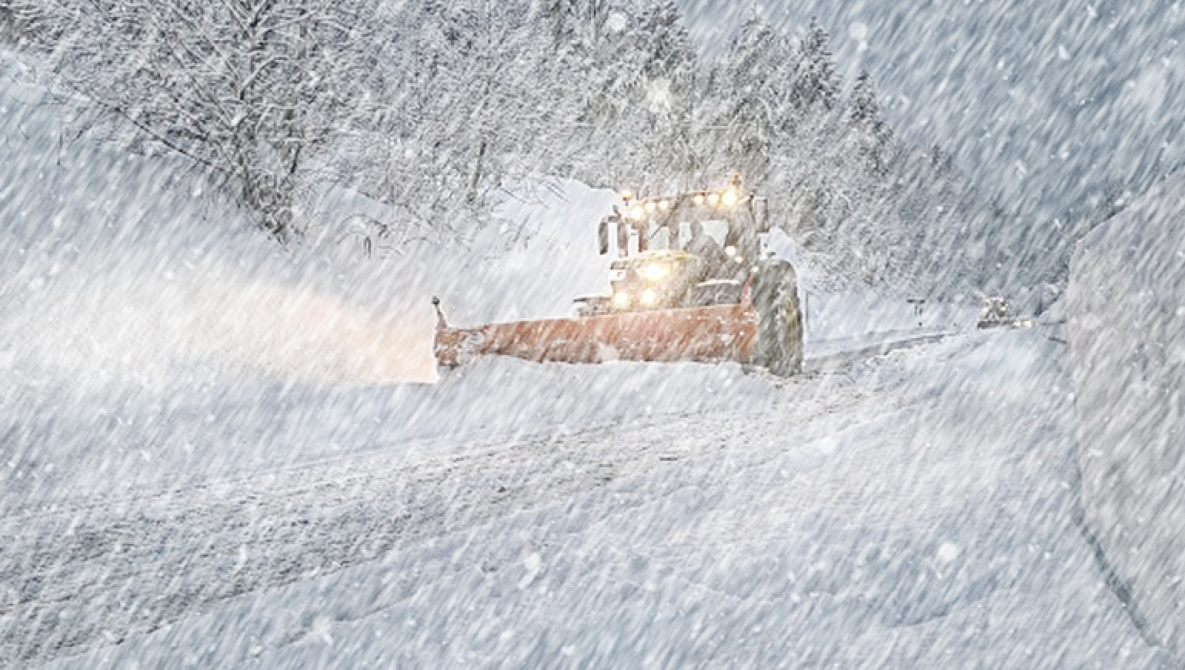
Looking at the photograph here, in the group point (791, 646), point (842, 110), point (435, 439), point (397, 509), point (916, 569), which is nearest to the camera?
point (791, 646)

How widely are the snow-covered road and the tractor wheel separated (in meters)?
5.02

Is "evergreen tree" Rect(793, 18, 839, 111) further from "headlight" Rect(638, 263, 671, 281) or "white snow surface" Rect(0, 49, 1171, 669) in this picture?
"headlight" Rect(638, 263, 671, 281)

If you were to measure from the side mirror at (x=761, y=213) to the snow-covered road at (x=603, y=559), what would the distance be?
565 centimetres

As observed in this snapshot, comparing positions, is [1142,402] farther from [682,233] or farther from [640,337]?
[682,233]

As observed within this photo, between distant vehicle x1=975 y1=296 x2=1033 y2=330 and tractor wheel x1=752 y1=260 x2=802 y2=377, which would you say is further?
distant vehicle x1=975 y1=296 x2=1033 y2=330

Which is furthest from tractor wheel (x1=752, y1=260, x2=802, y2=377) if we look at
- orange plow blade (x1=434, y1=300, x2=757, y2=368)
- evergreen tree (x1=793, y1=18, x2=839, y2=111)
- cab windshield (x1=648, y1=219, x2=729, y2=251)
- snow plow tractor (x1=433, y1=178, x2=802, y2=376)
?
evergreen tree (x1=793, y1=18, x2=839, y2=111)

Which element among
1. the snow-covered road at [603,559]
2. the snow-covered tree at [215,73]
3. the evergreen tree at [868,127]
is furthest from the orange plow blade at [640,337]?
the evergreen tree at [868,127]

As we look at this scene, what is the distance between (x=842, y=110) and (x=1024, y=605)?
54.7 metres

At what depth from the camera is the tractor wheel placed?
1283 centimetres

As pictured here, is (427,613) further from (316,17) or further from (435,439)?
(316,17)

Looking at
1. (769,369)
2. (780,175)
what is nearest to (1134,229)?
(769,369)

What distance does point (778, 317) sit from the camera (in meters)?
13.1

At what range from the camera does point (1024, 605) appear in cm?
319

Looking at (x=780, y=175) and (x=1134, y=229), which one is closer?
(x=1134, y=229)
